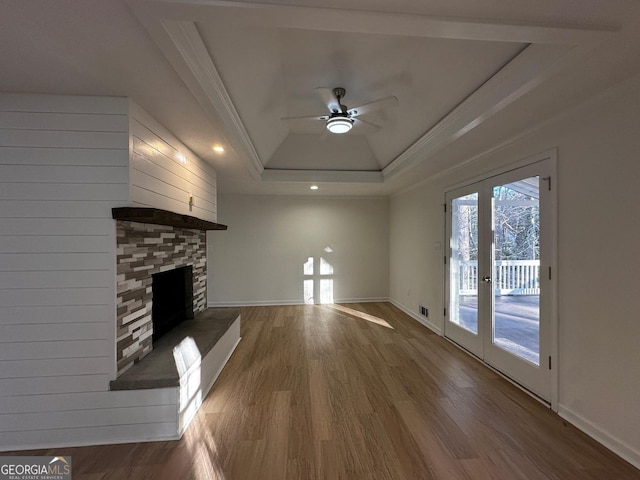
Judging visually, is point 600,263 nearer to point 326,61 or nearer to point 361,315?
point 326,61

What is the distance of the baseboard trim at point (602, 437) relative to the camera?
169cm

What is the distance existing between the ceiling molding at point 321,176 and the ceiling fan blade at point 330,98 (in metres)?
1.94

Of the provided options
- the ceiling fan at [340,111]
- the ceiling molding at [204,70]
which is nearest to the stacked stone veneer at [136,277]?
the ceiling molding at [204,70]

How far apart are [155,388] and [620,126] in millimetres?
3511

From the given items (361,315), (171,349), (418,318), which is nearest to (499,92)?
(171,349)

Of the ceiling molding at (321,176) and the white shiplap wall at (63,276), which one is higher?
the ceiling molding at (321,176)

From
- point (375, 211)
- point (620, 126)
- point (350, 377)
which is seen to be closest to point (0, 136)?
point (350, 377)

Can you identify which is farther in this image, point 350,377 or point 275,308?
point 275,308

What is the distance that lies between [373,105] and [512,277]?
211 cm

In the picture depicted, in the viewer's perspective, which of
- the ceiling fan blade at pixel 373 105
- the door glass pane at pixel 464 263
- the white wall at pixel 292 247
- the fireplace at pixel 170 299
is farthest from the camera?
the white wall at pixel 292 247

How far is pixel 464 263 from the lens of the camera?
3498mm

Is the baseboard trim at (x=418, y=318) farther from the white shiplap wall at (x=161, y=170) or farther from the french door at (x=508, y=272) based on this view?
the white shiplap wall at (x=161, y=170)

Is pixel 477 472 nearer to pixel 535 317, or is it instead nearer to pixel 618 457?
pixel 618 457

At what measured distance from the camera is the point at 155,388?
190 centimetres
